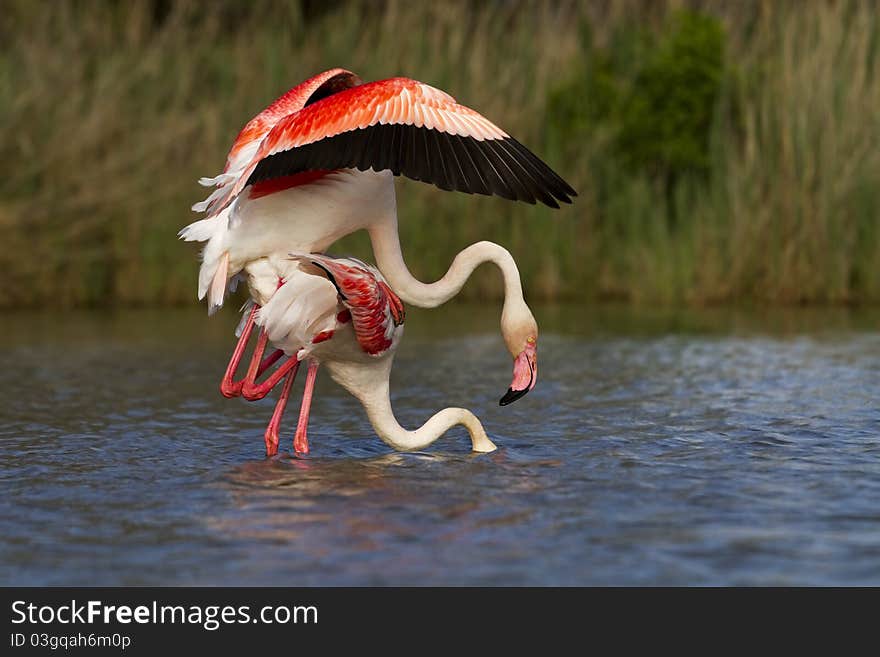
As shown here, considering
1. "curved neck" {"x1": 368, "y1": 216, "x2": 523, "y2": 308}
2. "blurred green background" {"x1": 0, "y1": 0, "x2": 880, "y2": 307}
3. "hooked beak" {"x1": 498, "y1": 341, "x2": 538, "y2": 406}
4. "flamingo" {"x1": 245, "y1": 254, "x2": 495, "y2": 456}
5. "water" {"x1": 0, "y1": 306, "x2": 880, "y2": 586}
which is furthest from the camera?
"blurred green background" {"x1": 0, "y1": 0, "x2": 880, "y2": 307}

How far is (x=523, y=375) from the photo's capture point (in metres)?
6.40

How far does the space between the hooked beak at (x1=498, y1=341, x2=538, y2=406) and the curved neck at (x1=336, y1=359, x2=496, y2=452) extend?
0.32 m

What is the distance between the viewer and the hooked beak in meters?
6.35

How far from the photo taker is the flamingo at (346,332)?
624 cm

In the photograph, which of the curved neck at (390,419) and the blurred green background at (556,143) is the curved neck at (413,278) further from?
the blurred green background at (556,143)

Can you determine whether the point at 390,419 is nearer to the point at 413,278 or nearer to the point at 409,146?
the point at 413,278

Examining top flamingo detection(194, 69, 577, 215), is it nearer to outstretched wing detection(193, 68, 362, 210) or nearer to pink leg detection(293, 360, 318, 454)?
outstretched wing detection(193, 68, 362, 210)

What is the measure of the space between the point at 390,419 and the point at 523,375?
24.6 inches

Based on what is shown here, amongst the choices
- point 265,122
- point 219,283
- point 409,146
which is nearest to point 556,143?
point 265,122

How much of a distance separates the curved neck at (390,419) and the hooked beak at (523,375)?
322mm

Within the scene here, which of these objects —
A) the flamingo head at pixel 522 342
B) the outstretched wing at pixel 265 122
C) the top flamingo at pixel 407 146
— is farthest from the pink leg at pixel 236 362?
the flamingo head at pixel 522 342

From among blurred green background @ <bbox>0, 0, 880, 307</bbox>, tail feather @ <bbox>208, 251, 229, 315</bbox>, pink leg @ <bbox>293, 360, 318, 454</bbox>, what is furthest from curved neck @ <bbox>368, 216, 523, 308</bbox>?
blurred green background @ <bbox>0, 0, 880, 307</bbox>

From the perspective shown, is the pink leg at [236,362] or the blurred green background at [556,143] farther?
the blurred green background at [556,143]

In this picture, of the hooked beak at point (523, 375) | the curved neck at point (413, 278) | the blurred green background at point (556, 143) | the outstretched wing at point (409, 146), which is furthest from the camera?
the blurred green background at point (556, 143)
